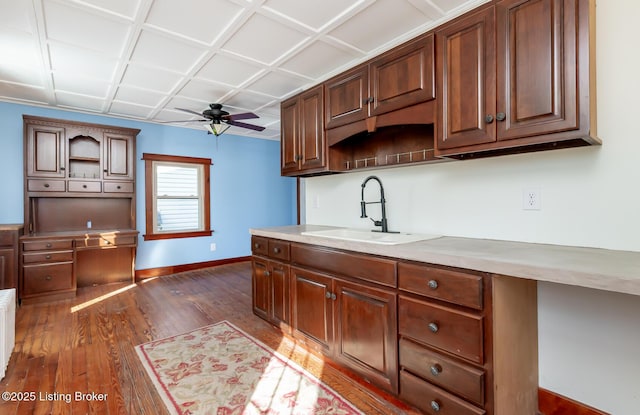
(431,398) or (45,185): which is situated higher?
(45,185)

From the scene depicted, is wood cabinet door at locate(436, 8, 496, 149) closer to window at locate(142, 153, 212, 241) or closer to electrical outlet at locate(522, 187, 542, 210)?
electrical outlet at locate(522, 187, 542, 210)

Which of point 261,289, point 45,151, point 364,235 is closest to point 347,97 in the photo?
point 364,235

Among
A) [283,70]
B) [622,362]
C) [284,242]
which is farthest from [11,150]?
[622,362]

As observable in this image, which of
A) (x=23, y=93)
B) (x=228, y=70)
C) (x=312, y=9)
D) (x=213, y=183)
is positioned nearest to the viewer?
(x=312, y=9)

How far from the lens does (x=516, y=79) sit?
1537 mm

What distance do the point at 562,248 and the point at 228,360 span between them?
7.25 feet

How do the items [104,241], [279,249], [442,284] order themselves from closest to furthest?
1. [442,284]
2. [279,249]
3. [104,241]

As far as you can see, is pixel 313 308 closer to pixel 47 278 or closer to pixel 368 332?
pixel 368 332

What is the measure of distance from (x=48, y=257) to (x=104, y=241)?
0.57 metres

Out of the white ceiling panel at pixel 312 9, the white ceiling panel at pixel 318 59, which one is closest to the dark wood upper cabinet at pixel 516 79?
the white ceiling panel at pixel 312 9

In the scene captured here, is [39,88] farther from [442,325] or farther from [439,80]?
[442,325]

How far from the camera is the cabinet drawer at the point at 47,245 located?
140 inches

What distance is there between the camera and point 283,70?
9.93 ft

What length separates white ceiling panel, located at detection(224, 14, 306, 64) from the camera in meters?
2.28
